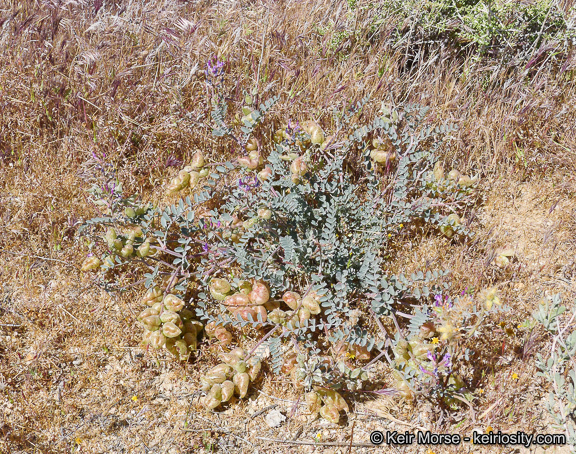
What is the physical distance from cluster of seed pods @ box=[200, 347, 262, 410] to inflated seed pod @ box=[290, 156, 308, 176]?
93 cm

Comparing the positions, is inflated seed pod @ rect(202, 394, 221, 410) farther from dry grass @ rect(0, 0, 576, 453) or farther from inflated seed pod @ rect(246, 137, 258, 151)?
inflated seed pod @ rect(246, 137, 258, 151)

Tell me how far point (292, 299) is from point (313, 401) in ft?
1.61

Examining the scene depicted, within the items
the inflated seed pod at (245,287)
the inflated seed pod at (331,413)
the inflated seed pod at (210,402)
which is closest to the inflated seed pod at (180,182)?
the inflated seed pod at (245,287)

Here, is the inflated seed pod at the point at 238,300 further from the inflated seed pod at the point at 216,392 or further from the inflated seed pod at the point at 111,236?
the inflated seed pod at the point at 111,236

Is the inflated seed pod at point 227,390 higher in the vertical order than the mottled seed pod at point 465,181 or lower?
lower

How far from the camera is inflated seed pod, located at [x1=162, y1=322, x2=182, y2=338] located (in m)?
2.34

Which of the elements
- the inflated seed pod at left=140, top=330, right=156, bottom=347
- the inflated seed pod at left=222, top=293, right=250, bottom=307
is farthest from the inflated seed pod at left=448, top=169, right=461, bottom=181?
the inflated seed pod at left=140, top=330, right=156, bottom=347

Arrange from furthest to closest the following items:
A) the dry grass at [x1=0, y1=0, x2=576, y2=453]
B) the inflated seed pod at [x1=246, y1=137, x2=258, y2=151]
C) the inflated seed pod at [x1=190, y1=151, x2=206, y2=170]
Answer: the inflated seed pod at [x1=246, y1=137, x2=258, y2=151], the inflated seed pod at [x1=190, y1=151, x2=206, y2=170], the dry grass at [x1=0, y1=0, x2=576, y2=453]

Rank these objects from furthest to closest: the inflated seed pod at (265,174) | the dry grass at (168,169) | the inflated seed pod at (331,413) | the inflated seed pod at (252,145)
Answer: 1. the inflated seed pod at (252,145)
2. the inflated seed pod at (265,174)
3. the dry grass at (168,169)
4. the inflated seed pod at (331,413)

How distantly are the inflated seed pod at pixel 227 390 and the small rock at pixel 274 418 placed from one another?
219mm

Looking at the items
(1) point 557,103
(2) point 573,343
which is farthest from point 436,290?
(1) point 557,103

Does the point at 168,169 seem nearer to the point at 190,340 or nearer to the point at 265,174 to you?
the point at 265,174

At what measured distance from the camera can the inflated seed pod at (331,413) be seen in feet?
7.33

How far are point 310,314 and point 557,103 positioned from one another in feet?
7.62
